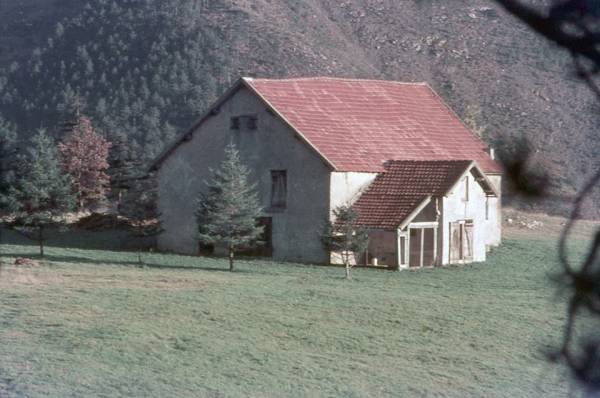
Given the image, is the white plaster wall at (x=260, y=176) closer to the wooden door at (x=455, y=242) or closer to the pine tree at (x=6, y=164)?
the wooden door at (x=455, y=242)

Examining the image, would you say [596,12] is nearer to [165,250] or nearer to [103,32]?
[165,250]

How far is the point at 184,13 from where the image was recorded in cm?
8350

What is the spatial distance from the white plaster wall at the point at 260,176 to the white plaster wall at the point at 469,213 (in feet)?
12.2

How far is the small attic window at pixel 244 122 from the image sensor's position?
124 ft

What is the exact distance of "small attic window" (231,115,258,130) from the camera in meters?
37.8

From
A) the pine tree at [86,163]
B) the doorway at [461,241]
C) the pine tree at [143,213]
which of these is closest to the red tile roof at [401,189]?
the doorway at [461,241]

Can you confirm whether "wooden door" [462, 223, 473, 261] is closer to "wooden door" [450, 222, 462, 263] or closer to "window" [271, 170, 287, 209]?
"wooden door" [450, 222, 462, 263]

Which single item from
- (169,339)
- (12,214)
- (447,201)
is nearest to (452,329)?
(169,339)

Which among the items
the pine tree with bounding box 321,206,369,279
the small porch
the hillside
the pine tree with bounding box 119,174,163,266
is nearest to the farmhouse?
the small porch

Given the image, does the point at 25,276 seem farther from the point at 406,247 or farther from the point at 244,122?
the point at 406,247

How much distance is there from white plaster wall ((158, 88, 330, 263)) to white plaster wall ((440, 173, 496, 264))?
147 inches

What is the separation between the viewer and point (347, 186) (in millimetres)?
36312

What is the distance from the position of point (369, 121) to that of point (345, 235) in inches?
319

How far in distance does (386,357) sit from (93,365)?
4805 mm
